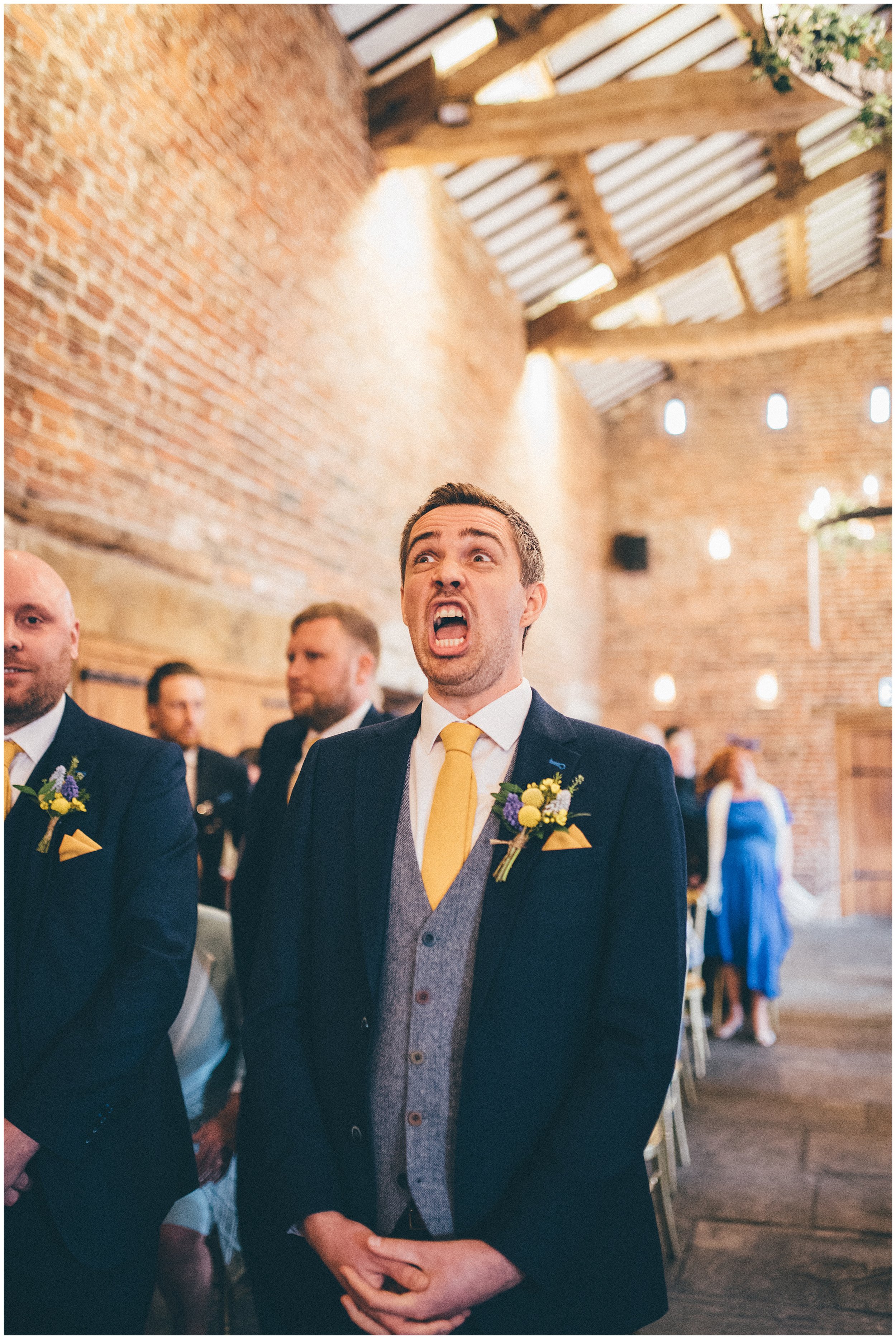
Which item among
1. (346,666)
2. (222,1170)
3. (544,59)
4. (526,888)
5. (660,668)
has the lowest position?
(222,1170)

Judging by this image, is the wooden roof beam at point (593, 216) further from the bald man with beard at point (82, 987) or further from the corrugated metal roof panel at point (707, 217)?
the bald man with beard at point (82, 987)

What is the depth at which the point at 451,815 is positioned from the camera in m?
1.35

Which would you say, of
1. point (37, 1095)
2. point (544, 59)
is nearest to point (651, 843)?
point (37, 1095)

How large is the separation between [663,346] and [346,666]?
7886mm

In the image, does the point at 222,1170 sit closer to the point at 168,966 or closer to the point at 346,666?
the point at 168,966

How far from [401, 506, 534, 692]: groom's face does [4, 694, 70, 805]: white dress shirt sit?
65 cm

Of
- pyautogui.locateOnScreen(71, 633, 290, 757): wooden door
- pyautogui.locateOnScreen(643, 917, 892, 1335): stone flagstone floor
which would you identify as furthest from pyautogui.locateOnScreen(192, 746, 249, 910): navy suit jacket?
pyautogui.locateOnScreen(643, 917, 892, 1335): stone flagstone floor

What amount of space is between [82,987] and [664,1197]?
2160 millimetres

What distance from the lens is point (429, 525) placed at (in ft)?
4.65

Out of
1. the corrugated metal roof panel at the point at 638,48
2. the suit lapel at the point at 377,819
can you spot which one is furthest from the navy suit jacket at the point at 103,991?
the corrugated metal roof panel at the point at 638,48

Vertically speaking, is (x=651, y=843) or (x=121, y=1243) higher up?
(x=651, y=843)

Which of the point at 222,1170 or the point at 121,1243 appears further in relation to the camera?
the point at 222,1170

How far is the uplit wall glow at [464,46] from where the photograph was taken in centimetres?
630

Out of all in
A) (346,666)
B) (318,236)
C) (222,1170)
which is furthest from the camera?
(318,236)
